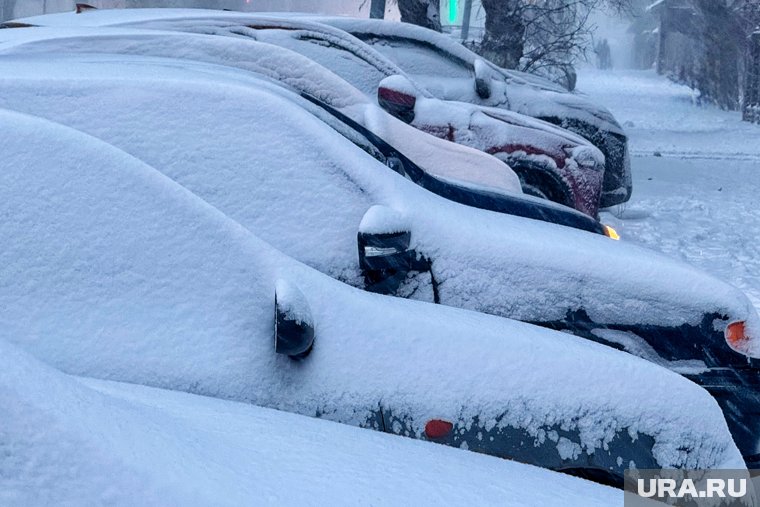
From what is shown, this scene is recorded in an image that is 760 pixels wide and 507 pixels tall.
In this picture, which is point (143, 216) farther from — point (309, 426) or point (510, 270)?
point (510, 270)

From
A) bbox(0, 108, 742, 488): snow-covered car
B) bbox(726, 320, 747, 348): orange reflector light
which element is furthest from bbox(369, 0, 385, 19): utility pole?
bbox(0, 108, 742, 488): snow-covered car

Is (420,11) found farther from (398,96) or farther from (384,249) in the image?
(384,249)

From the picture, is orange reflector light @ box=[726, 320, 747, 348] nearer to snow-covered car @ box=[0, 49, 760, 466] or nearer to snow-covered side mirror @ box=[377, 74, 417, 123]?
snow-covered car @ box=[0, 49, 760, 466]

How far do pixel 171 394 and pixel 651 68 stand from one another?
59730 millimetres

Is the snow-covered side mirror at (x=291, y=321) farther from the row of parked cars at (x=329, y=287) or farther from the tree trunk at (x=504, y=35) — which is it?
the tree trunk at (x=504, y=35)

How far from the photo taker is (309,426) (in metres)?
2.45

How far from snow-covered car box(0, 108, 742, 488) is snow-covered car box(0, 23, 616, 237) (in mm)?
2168

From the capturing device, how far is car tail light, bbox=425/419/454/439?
2873 mm

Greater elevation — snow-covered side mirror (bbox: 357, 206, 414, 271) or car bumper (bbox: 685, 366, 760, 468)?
snow-covered side mirror (bbox: 357, 206, 414, 271)

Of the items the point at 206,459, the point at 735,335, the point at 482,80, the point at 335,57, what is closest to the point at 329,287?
the point at 206,459

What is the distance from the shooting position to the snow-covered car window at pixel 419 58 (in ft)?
32.6

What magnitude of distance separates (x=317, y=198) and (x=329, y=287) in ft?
2.59

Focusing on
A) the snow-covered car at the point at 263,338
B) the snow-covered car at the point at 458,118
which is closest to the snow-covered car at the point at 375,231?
the snow-covered car at the point at 263,338

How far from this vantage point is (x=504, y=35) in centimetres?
1562
